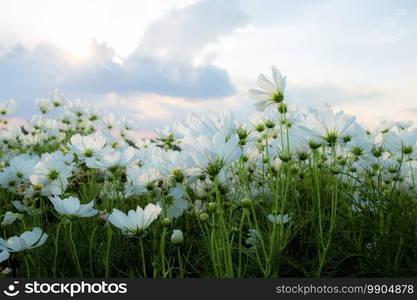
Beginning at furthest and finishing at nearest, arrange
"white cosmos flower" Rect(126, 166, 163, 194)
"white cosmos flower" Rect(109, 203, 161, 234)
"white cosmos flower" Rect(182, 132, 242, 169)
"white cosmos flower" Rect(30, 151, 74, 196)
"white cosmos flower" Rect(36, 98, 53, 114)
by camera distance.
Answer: "white cosmos flower" Rect(36, 98, 53, 114), "white cosmos flower" Rect(30, 151, 74, 196), "white cosmos flower" Rect(126, 166, 163, 194), "white cosmos flower" Rect(109, 203, 161, 234), "white cosmos flower" Rect(182, 132, 242, 169)

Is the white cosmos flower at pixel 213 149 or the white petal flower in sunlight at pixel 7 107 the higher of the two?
the white petal flower in sunlight at pixel 7 107

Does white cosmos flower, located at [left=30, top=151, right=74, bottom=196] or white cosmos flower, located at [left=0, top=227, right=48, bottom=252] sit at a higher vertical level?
white cosmos flower, located at [left=30, top=151, right=74, bottom=196]

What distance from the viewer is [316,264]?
1.18 metres

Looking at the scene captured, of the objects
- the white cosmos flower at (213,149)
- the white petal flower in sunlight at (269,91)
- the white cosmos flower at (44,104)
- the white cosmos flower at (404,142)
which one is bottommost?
the white cosmos flower at (404,142)

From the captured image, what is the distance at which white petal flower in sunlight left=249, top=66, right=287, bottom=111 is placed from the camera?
1.08m

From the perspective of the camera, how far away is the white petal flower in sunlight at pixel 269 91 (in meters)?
1.08

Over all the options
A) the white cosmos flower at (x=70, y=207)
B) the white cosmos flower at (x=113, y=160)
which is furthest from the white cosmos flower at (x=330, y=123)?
the white cosmos flower at (x=70, y=207)

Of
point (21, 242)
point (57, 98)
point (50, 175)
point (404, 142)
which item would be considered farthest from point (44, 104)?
point (404, 142)

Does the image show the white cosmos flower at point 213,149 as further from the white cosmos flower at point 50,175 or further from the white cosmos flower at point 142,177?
the white cosmos flower at point 50,175

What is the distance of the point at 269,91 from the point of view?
1110 millimetres

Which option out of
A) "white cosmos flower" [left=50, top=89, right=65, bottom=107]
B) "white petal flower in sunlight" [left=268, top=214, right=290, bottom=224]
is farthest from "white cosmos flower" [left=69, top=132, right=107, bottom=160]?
"white cosmos flower" [left=50, top=89, right=65, bottom=107]

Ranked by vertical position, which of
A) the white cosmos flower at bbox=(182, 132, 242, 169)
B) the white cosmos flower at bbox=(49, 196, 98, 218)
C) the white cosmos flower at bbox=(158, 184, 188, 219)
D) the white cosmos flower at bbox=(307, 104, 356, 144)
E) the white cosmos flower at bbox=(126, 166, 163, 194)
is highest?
the white cosmos flower at bbox=(307, 104, 356, 144)

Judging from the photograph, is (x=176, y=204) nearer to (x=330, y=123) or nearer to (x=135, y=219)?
(x=135, y=219)

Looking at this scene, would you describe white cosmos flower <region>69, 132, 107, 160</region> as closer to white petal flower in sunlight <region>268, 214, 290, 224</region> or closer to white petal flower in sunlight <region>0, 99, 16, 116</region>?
white petal flower in sunlight <region>268, 214, 290, 224</region>
